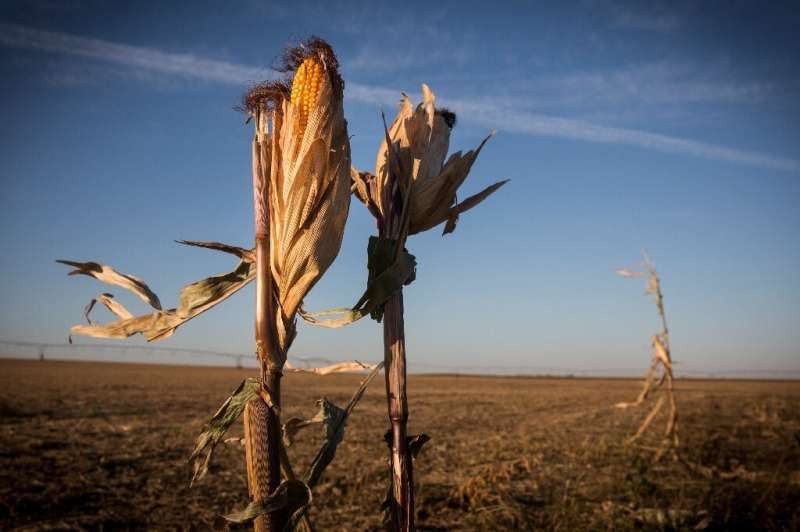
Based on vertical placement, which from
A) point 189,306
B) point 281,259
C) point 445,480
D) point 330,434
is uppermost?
point 281,259

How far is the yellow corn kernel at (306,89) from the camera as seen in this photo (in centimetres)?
186

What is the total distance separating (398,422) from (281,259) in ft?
2.17

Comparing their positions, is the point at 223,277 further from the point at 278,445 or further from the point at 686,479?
the point at 686,479

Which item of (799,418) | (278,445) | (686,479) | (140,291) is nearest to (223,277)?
(140,291)

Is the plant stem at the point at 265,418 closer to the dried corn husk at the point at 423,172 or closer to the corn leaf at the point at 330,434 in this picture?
the corn leaf at the point at 330,434

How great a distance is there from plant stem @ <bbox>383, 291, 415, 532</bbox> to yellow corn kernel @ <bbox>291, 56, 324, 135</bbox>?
2.25 ft

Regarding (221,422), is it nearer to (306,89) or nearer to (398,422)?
(398,422)

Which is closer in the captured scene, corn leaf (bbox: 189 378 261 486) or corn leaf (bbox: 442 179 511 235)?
corn leaf (bbox: 189 378 261 486)

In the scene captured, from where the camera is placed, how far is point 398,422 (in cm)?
181

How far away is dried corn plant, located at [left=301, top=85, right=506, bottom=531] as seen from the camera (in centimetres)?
181

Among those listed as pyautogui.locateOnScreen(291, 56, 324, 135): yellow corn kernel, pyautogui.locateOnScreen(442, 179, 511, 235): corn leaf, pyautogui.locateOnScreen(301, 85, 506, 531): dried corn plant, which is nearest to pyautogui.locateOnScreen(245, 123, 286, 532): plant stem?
pyautogui.locateOnScreen(301, 85, 506, 531): dried corn plant

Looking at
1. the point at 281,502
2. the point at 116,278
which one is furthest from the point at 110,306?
the point at 281,502

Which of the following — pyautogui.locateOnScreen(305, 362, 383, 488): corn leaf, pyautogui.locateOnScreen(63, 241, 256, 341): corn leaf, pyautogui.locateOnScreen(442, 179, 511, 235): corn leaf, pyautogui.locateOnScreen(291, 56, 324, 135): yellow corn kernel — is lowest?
pyautogui.locateOnScreen(305, 362, 383, 488): corn leaf

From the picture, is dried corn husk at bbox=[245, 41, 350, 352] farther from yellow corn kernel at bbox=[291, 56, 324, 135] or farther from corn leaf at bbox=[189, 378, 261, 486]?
corn leaf at bbox=[189, 378, 261, 486]
